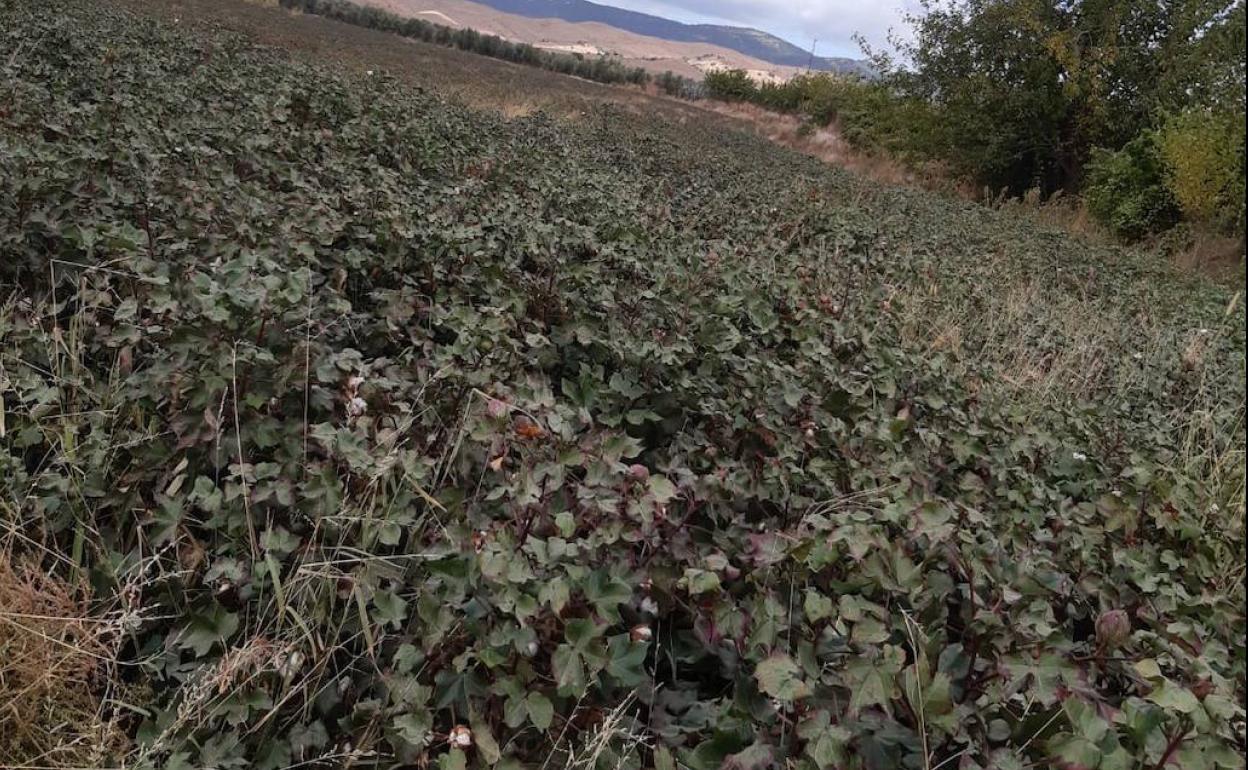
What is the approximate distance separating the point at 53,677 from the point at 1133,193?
50.3ft

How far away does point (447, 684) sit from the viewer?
1.53 m

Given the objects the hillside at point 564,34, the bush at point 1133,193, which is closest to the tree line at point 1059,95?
the bush at point 1133,193

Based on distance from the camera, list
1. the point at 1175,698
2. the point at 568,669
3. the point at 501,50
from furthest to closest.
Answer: the point at 501,50
the point at 568,669
the point at 1175,698

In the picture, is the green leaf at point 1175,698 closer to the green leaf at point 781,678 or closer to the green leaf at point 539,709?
the green leaf at point 781,678

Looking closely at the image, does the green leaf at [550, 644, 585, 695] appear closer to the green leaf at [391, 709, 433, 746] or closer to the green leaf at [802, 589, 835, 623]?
the green leaf at [391, 709, 433, 746]

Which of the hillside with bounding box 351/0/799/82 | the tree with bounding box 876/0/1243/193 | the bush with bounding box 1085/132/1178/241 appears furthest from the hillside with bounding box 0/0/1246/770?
the hillside with bounding box 351/0/799/82

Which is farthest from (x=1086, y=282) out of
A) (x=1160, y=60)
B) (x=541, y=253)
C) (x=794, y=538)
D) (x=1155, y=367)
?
(x=1160, y=60)

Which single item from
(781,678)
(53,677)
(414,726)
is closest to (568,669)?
(414,726)

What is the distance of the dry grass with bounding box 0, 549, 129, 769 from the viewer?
1.48 metres

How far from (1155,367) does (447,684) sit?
4218mm

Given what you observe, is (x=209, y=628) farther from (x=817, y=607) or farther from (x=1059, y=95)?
(x=1059, y=95)

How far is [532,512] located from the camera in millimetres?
1819

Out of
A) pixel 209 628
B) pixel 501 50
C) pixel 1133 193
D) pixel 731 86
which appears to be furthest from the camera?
pixel 501 50

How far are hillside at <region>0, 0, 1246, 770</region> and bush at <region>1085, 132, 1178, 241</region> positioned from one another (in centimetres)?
999
